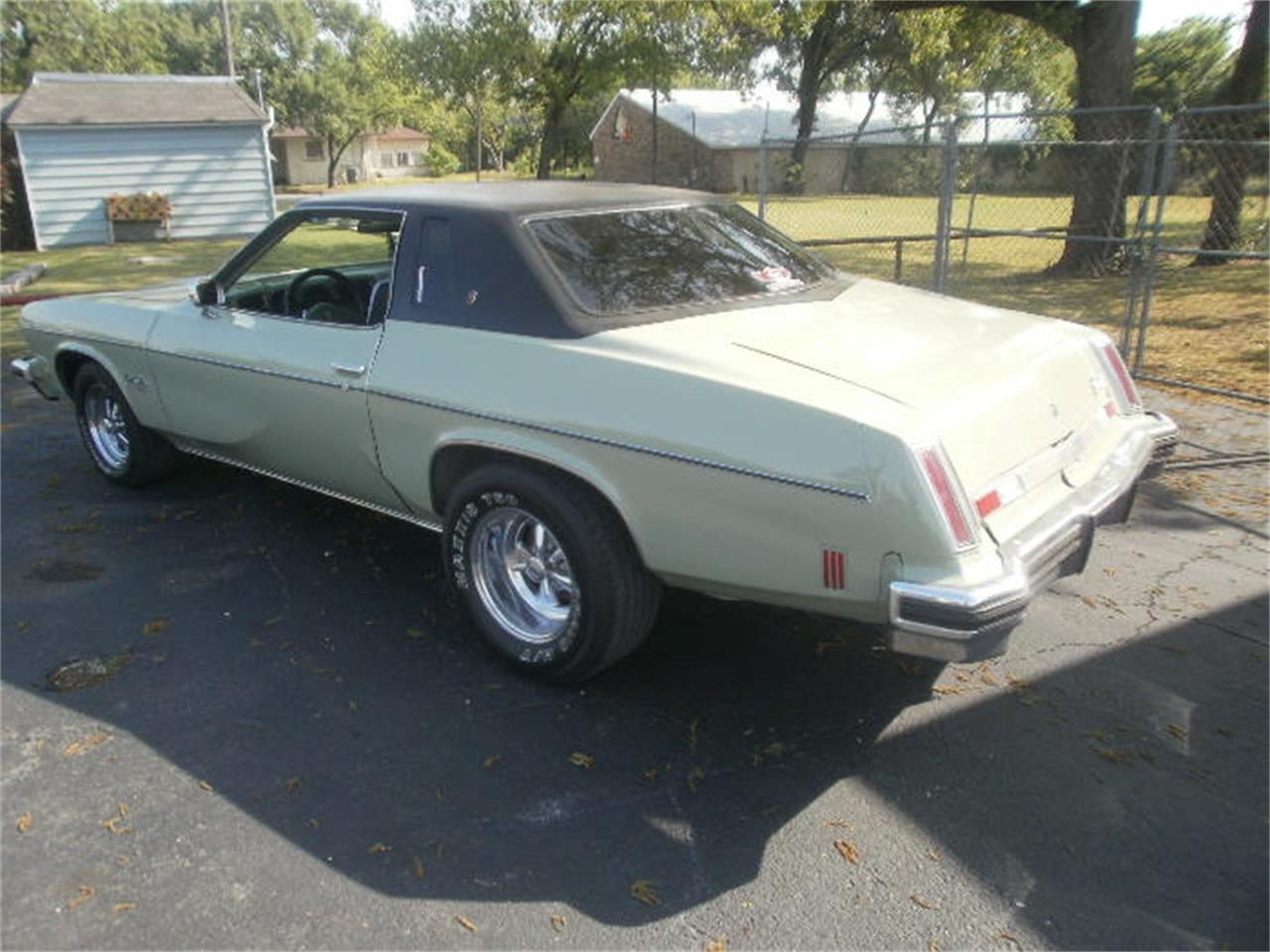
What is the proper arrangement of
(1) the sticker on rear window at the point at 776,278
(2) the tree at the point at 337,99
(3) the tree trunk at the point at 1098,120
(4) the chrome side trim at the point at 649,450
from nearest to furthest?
1. (4) the chrome side trim at the point at 649,450
2. (1) the sticker on rear window at the point at 776,278
3. (3) the tree trunk at the point at 1098,120
4. (2) the tree at the point at 337,99

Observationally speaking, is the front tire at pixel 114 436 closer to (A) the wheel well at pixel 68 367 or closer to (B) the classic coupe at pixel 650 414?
(A) the wheel well at pixel 68 367

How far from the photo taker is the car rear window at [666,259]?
3414 millimetres

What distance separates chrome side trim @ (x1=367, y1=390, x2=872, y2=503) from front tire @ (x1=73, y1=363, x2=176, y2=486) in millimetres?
2310

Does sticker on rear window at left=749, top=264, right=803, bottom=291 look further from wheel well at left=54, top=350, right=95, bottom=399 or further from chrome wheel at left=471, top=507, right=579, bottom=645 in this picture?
wheel well at left=54, top=350, right=95, bottom=399

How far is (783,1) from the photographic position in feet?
106

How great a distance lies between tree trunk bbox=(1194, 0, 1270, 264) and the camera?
1289 cm

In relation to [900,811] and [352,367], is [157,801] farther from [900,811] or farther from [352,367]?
[900,811]

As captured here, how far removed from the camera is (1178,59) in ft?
98.9

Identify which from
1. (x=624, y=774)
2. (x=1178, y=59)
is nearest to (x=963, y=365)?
(x=624, y=774)

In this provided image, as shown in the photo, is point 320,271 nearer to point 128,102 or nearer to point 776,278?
point 776,278

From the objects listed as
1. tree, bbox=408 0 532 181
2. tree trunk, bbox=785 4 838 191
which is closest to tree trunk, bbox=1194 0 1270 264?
tree, bbox=408 0 532 181

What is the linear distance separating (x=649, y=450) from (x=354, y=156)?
72.3 metres

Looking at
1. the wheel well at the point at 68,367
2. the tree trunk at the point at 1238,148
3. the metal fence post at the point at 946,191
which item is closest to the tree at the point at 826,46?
the tree trunk at the point at 1238,148

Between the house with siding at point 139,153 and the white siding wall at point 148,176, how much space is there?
2cm
